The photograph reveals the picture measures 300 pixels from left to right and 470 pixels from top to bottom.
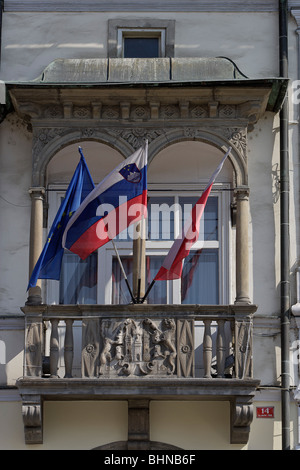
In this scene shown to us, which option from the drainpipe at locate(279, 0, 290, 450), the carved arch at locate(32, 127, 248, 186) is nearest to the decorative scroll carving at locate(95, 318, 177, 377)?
the drainpipe at locate(279, 0, 290, 450)

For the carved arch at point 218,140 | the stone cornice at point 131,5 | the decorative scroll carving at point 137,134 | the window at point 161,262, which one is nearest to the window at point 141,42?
the stone cornice at point 131,5

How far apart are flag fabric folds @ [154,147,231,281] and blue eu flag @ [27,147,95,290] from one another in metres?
1.39

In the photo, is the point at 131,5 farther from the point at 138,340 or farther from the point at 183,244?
the point at 138,340

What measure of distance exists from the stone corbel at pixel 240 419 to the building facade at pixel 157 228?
0.03 meters

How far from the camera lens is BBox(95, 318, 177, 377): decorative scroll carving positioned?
56.7 ft

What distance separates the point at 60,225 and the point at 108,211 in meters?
0.68

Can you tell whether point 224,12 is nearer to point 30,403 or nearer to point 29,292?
point 29,292

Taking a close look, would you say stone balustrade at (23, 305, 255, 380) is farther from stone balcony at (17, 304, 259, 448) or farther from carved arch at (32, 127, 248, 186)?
carved arch at (32, 127, 248, 186)

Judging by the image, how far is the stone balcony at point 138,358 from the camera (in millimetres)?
17156

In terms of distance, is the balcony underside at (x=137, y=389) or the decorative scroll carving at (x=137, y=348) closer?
the balcony underside at (x=137, y=389)

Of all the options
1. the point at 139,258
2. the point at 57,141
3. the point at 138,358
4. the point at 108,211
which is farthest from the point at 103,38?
the point at 138,358

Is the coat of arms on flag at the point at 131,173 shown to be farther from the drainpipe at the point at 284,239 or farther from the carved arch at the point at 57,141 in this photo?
the drainpipe at the point at 284,239

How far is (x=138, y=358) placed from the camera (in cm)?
1731

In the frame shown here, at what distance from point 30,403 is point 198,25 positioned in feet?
20.8
